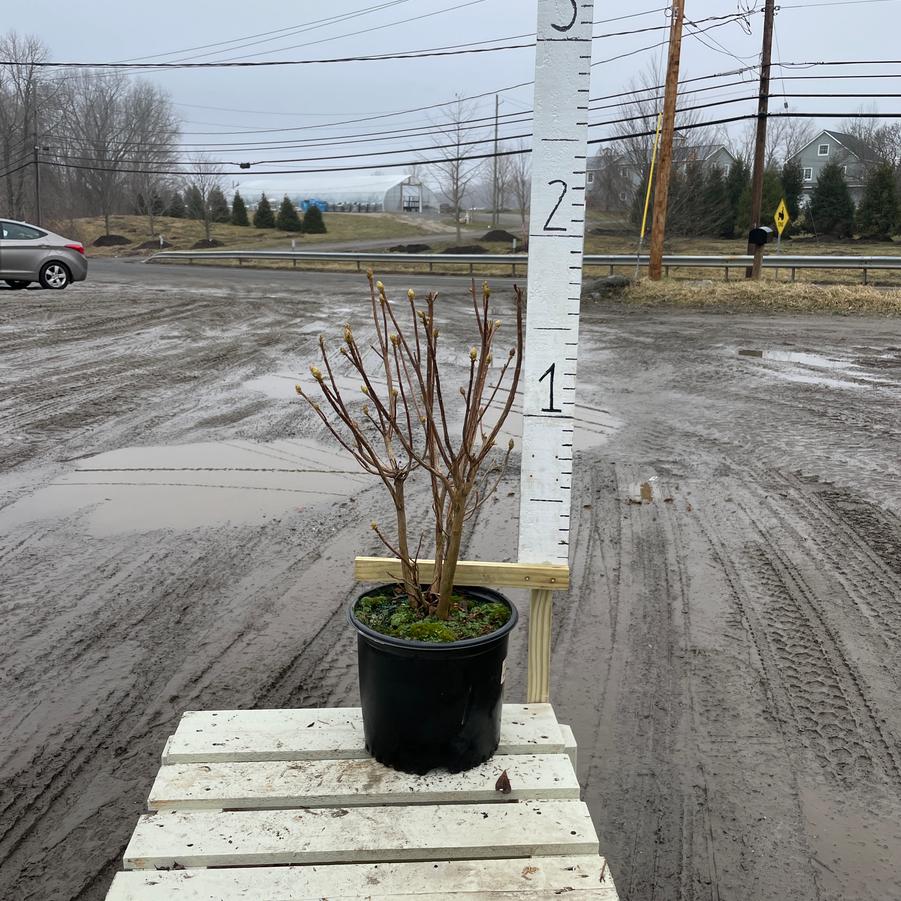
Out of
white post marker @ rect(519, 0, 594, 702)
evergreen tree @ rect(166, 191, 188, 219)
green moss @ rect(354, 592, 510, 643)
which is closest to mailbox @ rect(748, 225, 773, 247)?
A: white post marker @ rect(519, 0, 594, 702)

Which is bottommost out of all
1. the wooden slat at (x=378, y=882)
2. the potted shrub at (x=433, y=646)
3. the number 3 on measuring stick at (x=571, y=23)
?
the wooden slat at (x=378, y=882)

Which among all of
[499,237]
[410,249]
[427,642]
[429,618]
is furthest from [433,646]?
[499,237]

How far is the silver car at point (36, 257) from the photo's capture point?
19.0 metres

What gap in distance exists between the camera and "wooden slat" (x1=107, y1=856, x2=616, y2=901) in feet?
6.57

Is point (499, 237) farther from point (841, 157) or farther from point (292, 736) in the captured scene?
point (292, 736)

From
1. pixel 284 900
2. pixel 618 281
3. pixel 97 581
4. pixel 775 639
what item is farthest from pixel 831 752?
pixel 618 281

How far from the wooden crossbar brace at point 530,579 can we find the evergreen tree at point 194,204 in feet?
186

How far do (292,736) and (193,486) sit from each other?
4304 mm

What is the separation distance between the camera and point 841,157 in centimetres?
5772

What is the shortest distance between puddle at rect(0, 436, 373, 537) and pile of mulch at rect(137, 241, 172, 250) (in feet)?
154

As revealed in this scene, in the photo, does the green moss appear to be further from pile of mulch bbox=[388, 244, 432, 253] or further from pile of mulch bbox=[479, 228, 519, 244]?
pile of mulch bbox=[479, 228, 519, 244]

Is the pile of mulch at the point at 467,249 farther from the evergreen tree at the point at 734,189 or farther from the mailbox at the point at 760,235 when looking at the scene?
the mailbox at the point at 760,235

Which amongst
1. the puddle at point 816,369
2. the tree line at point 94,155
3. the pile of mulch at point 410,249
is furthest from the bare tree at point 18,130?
the puddle at point 816,369

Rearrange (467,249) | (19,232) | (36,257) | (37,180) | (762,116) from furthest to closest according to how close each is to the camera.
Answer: (37,180)
(467,249)
(762,116)
(36,257)
(19,232)
